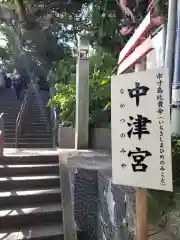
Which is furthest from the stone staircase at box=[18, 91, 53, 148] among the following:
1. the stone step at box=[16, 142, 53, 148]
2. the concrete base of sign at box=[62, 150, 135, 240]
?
the concrete base of sign at box=[62, 150, 135, 240]

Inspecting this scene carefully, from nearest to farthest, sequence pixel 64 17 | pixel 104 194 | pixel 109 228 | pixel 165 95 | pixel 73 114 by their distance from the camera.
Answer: pixel 165 95 < pixel 109 228 < pixel 104 194 < pixel 73 114 < pixel 64 17

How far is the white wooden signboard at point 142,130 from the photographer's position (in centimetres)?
267

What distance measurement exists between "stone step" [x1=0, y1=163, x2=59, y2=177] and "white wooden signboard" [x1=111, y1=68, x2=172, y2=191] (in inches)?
161

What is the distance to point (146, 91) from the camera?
2.76 metres

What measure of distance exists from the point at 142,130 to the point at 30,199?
12.8 feet

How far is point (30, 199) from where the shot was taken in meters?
5.93

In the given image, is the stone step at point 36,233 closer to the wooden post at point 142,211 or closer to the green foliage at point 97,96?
the wooden post at point 142,211

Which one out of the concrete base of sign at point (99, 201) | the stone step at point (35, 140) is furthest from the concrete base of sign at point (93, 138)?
the stone step at point (35, 140)

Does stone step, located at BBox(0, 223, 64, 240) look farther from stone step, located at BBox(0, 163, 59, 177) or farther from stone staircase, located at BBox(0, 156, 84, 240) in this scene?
stone step, located at BBox(0, 163, 59, 177)

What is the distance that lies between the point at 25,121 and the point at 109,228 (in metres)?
10.8

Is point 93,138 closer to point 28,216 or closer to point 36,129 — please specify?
point 28,216

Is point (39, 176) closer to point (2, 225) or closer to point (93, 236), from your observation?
point (2, 225)

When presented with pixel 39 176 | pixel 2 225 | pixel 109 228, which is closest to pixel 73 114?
pixel 39 176

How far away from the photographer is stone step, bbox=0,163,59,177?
661 cm
